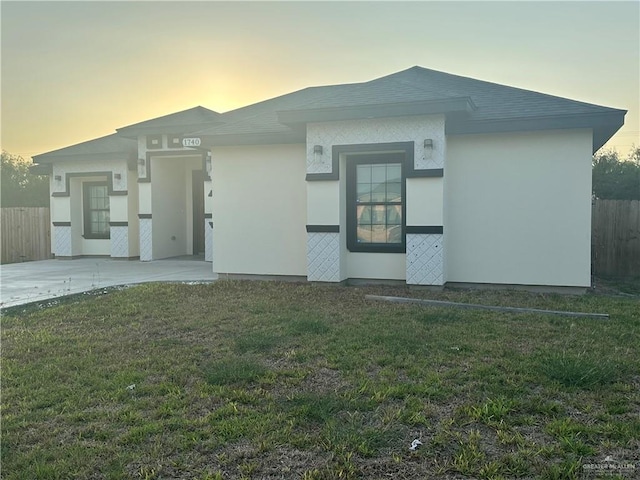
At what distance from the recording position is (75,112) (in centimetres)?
1592

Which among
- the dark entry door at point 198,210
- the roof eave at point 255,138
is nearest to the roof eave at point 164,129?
the dark entry door at point 198,210

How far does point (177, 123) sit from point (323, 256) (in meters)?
6.98

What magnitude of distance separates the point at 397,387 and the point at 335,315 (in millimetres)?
2913

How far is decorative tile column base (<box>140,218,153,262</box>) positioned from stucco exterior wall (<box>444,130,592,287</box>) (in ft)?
30.1

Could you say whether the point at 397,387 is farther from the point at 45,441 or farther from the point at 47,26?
the point at 47,26

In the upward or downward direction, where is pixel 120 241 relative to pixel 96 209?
downward

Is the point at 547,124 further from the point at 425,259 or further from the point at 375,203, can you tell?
the point at 375,203

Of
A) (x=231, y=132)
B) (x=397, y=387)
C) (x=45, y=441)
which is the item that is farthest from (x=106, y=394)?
(x=231, y=132)

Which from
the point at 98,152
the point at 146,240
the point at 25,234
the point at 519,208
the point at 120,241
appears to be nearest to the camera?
the point at 519,208

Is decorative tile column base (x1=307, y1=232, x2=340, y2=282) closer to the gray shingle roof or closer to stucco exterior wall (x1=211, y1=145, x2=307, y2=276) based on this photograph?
stucco exterior wall (x1=211, y1=145, x2=307, y2=276)

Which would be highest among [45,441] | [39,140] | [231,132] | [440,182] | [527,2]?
[527,2]

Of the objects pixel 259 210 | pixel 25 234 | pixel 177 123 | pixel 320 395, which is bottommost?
pixel 320 395

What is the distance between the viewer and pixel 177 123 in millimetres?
13945

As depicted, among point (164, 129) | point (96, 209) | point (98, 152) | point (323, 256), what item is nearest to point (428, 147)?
point (323, 256)
